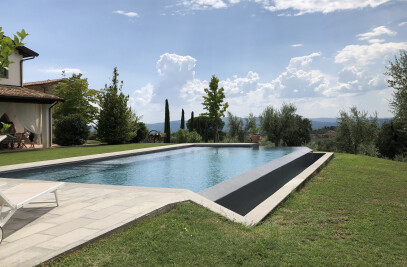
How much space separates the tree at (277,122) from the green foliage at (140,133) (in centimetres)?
863

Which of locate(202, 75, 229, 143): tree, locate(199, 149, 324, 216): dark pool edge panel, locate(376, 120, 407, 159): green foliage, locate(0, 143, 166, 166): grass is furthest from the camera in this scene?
locate(376, 120, 407, 159): green foliage

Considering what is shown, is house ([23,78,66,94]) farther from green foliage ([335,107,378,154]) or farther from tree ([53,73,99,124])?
green foliage ([335,107,378,154])

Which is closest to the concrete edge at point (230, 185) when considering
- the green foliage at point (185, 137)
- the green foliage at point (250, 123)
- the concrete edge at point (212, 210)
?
the concrete edge at point (212, 210)

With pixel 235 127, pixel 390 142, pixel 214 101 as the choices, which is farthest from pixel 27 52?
pixel 390 142

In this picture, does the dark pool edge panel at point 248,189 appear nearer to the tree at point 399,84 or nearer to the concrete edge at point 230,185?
the concrete edge at point 230,185

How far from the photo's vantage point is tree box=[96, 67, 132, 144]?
19.7 meters

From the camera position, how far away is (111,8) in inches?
523

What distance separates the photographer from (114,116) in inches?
782

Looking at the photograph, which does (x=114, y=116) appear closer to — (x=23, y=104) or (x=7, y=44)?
(x=23, y=104)

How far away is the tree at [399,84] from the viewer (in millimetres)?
10309

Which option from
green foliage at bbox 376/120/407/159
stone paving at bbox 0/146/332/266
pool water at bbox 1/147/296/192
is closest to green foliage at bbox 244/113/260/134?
green foliage at bbox 376/120/407/159

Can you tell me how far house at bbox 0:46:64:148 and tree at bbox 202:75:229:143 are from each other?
1316cm

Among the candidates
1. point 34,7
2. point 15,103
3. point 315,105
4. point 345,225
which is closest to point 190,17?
point 34,7

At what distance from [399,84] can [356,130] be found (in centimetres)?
1442
